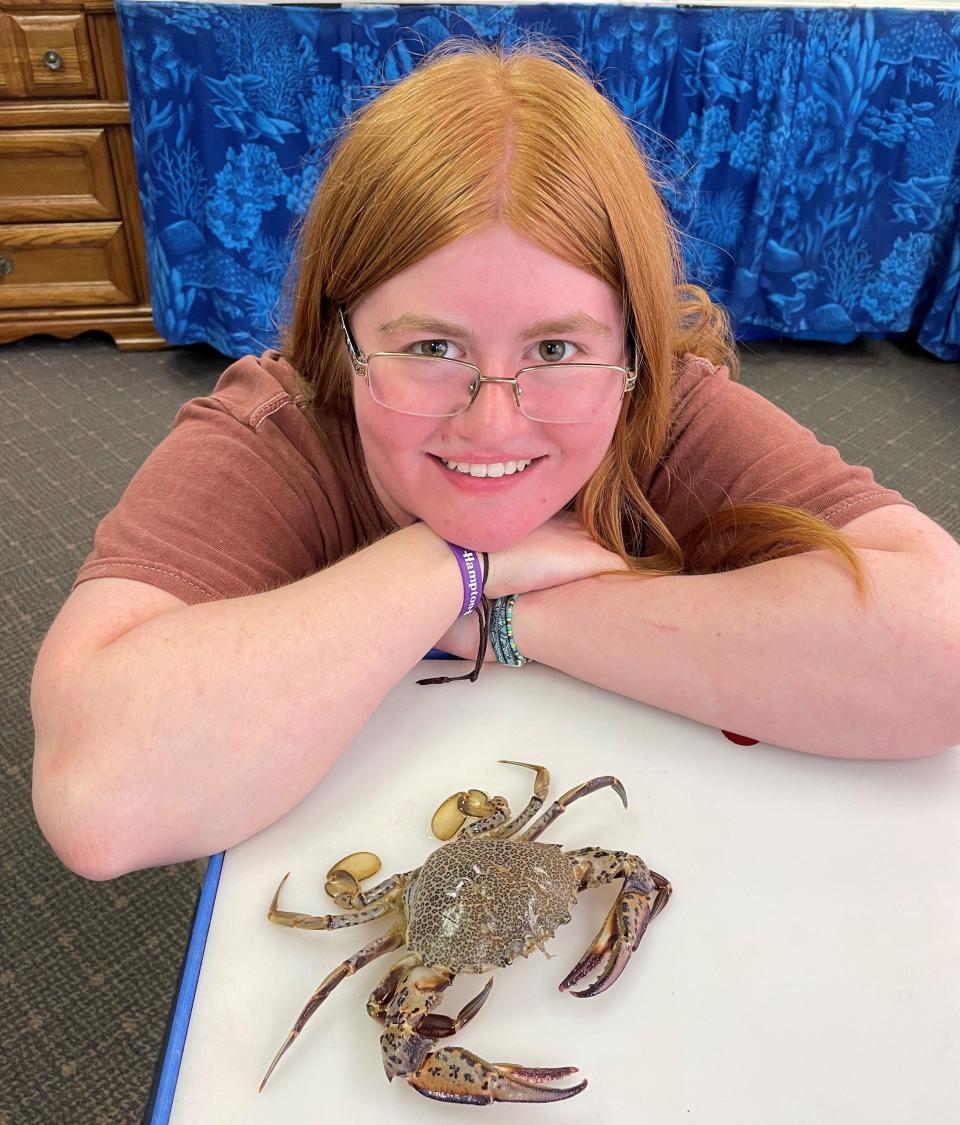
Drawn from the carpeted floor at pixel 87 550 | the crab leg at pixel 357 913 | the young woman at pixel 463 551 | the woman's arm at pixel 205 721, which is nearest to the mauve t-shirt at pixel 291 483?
the young woman at pixel 463 551

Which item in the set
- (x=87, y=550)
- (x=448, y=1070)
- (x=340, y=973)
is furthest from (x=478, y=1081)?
(x=87, y=550)

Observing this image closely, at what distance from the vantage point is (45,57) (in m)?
A: 2.67

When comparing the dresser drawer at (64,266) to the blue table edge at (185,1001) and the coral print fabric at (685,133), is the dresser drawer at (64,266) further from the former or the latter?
the blue table edge at (185,1001)

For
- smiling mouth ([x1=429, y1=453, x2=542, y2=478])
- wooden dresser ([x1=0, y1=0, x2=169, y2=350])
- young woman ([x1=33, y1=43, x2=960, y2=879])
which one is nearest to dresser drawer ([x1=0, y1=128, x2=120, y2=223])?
wooden dresser ([x1=0, y1=0, x2=169, y2=350])

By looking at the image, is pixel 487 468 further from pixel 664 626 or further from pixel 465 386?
pixel 664 626

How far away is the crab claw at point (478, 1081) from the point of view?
0.60 metres

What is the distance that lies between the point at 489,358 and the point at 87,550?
179 centimetres

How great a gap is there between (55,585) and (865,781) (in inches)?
77.1

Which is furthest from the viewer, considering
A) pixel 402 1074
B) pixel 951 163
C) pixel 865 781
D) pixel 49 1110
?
pixel 951 163

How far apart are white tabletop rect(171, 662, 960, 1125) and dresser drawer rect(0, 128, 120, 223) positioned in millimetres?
2659

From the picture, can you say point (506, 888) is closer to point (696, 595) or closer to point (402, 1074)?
point (402, 1074)

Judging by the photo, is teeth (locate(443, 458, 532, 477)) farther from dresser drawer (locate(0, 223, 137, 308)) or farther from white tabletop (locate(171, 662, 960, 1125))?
dresser drawer (locate(0, 223, 137, 308))

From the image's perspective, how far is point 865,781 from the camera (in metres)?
0.86

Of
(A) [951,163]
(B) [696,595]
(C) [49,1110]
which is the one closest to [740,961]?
(B) [696,595]
